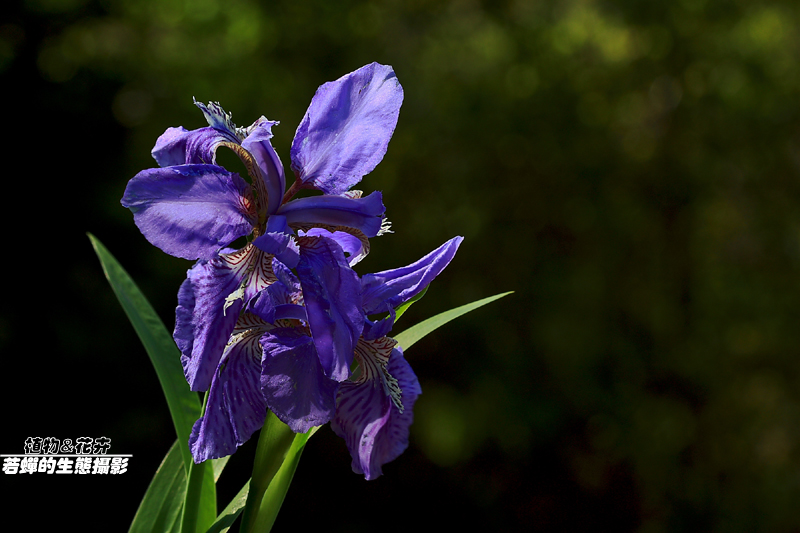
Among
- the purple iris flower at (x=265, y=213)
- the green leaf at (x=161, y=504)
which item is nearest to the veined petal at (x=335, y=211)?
the purple iris flower at (x=265, y=213)

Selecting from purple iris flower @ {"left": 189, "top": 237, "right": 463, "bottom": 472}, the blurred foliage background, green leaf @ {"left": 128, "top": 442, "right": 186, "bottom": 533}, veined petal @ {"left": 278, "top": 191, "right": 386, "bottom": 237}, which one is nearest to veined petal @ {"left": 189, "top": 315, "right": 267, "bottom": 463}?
purple iris flower @ {"left": 189, "top": 237, "right": 463, "bottom": 472}

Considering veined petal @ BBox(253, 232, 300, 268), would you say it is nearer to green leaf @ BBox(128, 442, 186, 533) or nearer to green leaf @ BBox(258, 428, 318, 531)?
green leaf @ BBox(258, 428, 318, 531)

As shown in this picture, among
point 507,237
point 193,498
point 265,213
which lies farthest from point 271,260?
point 507,237

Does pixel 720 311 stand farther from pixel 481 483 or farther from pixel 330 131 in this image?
pixel 330 131

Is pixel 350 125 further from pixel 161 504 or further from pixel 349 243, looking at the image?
pixel 161 504

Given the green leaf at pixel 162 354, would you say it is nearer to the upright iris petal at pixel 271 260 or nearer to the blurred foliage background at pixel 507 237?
the upright iris petal at pixel 271 260

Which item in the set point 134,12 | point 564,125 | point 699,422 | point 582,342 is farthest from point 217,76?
point 699,422
